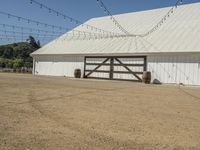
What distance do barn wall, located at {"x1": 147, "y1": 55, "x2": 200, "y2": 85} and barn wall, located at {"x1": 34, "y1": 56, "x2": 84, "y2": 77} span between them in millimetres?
7725

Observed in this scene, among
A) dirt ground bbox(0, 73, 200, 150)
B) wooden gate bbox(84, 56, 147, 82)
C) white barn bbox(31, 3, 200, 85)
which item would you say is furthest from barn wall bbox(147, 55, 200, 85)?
dirt ground bbox(0, 73, 200, 150)

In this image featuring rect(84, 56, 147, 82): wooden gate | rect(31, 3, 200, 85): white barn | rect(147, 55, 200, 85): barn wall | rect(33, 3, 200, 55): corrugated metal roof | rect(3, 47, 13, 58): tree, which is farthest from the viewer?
rect(3, 47, 13, 58): tree

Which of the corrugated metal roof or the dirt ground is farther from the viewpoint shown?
the corrugated metal roof

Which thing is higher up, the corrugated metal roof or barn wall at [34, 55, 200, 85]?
the corrugated metal roof

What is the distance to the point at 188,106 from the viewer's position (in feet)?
33.5

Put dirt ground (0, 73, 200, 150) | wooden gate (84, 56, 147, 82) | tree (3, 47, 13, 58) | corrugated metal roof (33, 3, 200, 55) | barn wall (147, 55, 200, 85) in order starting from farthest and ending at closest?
tree (3, 47, 13, 58) → wooden gate (84, 56, 147, 82) → corrugated metal roof (33, 3, 200, 55) → barn wall (147, 55, 200, 85) → dirt ground (0, 73, 200, 150)

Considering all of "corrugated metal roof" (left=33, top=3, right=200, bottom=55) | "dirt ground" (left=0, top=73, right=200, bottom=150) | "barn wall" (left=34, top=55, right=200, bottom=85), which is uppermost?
"corrugated metal roof" (left=33, top=3, right=200, bottom=55)

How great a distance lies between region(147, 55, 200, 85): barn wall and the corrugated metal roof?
1.97 ft

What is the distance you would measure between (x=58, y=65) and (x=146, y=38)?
952 centimetres

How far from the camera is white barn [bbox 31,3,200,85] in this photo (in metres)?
21.2

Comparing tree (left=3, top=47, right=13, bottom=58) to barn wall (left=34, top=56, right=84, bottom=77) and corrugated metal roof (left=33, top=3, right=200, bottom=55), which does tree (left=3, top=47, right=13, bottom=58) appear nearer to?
corrugated metal roof (left=33, top=3, right=200, bottom=55)

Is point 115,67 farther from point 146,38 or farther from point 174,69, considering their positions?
point 174,69

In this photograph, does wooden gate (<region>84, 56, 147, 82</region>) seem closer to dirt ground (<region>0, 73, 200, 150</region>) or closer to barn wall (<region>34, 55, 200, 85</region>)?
barn wall (<region>34, 55, 200, 85</region>)

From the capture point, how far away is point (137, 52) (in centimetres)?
2347
